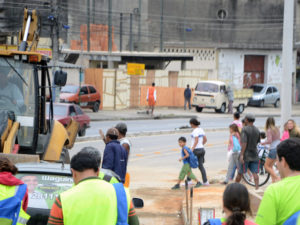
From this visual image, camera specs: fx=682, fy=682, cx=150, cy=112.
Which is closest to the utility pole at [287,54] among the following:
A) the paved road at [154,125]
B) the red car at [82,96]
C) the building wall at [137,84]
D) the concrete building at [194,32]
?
the paved road at [154,125]

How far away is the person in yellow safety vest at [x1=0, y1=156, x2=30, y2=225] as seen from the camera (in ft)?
18.9

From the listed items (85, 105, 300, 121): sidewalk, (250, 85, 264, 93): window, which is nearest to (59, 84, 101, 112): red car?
(85, 105, 300, 121): sidewalk

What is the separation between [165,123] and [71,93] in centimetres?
508

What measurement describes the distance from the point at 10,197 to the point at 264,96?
43.3 m

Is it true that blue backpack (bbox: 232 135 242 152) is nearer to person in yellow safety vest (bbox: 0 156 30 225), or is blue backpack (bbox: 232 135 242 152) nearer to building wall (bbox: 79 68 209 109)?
person in yellow safety vest (bbox: 0 156 30 225)

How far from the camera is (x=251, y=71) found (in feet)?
179

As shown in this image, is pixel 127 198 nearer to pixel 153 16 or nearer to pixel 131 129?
pixel 131 129

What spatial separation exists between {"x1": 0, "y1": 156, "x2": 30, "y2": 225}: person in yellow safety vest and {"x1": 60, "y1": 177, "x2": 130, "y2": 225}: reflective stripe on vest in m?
1.06

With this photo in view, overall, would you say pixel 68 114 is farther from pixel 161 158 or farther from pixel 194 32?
pixel 194 32

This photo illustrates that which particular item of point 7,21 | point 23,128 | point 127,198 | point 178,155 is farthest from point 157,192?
point 7,21

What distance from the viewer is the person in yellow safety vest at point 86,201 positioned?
484 centimetres

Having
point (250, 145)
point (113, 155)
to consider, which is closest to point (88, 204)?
point (113, 155)

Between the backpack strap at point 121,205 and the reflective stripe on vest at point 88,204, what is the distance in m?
0.17

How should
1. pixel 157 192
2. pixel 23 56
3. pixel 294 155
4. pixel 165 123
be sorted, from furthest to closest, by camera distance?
pixel 165 123
pixel 157 192
pixel 23 56
pixel 294 155
